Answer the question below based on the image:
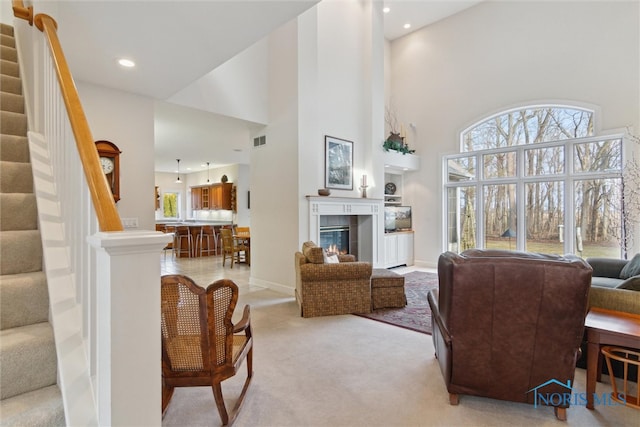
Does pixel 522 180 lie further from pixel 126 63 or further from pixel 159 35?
pixel 126 63

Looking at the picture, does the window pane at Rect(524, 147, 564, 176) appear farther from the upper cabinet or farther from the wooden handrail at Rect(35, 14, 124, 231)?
the upper cabinet

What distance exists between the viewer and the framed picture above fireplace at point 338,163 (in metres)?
5.47

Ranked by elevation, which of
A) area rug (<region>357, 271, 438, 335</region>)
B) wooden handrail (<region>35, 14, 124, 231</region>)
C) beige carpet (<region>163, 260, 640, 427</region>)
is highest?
wooden handrail (<region>35, 14, 124, 231</region>)

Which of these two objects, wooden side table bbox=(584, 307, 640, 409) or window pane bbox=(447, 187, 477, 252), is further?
window pane bbox=(447, 187, 477, 252)

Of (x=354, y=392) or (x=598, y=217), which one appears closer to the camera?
(x=354, y=392)

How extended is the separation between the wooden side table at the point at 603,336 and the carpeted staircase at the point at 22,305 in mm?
2837

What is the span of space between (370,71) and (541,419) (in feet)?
19.5

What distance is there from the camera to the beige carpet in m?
1.95

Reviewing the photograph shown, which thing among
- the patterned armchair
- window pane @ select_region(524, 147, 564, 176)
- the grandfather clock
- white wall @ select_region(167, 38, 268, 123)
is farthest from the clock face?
window pane @ select_region(524, 147, 564, 176)

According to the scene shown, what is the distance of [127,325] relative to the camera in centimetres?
96

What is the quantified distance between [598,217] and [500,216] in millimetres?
1523

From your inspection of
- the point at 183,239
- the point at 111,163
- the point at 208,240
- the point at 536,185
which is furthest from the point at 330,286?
the point at 208,240

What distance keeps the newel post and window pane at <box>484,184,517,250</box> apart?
6831 mm

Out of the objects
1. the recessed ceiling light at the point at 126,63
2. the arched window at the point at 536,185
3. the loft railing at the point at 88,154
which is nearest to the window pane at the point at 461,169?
the arched window at the point at 536,185
